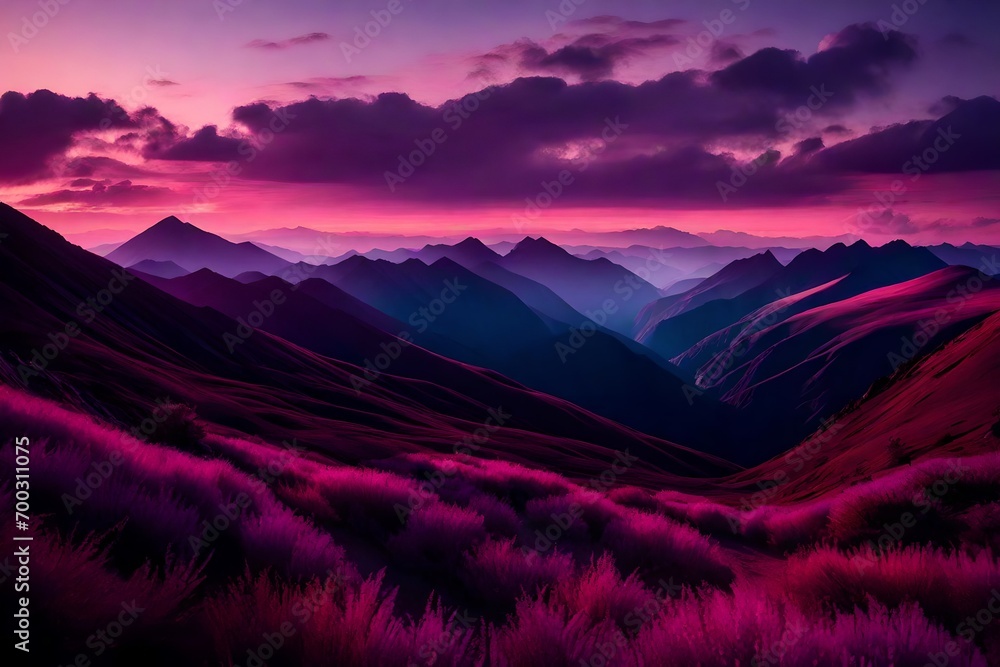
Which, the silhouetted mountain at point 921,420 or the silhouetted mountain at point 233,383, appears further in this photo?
the silhouetted mountain at point 233,383

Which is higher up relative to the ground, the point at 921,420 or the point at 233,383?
the point at 921,420

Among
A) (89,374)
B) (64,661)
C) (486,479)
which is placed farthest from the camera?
(89,374)

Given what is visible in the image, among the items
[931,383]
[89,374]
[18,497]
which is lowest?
[931,383]

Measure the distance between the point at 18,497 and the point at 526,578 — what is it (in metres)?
4.00

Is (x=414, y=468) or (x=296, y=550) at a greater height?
(x=296, y=550)

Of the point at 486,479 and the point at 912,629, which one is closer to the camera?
the point at 912,629

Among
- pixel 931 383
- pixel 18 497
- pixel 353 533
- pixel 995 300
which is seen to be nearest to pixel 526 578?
pixel 353 533

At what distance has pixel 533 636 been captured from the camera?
3322mm

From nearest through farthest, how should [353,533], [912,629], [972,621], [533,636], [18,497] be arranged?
[912,629], [533,636], [18,497], [972,621], [353,533]

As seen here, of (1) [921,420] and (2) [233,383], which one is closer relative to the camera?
(1) [921,420]

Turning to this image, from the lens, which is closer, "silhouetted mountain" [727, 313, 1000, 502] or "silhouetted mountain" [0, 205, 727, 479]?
"silhouetted mountain" [727, 313, 1000, 502]

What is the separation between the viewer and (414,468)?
13.9m

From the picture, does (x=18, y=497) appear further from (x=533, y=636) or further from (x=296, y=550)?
(x=533, y=636)

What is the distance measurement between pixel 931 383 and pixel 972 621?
4930 cm
